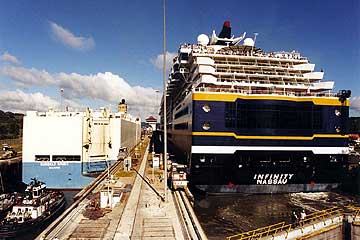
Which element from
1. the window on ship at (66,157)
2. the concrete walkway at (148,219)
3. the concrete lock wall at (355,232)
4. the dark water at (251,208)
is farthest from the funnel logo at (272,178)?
the window on ship at (66,157)

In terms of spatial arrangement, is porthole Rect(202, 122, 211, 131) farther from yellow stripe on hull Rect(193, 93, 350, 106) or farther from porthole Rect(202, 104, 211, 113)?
yellow stripe on hull Rect(193, 93, 350, 106)

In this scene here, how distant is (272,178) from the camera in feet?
77.1

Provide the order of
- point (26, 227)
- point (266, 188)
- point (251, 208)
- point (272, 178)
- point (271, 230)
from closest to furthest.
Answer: point (271, 230)
point (26, 227)
point (251, 208)
point (272, 178)
point (266, 188)

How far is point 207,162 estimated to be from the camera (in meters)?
22.5

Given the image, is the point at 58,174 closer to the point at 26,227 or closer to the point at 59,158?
the point at 59,158

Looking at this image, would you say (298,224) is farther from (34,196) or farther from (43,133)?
(43,133)

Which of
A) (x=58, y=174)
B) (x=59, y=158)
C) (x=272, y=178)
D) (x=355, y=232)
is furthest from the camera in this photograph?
(x=59, y=158)

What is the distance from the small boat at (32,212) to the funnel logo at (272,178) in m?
17.7

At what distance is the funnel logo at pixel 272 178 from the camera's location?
23219 millimetres

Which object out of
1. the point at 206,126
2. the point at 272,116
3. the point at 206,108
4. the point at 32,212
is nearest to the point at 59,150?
the point at 32,212

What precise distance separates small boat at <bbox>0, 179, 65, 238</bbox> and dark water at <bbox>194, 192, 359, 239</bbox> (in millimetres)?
12321

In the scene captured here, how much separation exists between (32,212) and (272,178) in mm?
19652

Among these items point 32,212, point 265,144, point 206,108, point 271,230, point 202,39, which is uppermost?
point 202,39

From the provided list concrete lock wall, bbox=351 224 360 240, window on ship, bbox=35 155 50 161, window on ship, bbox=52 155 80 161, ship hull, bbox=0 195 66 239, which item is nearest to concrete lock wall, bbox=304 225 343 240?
concrete lock wall, bbox=351 224 360 240
